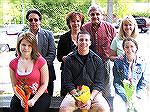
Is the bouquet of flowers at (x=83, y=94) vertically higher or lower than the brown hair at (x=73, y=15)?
lower

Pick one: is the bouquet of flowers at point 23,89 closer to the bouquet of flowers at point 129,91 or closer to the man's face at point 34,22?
the man's face at point 34,22

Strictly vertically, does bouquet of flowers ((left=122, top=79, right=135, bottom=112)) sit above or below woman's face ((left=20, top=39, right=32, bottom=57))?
below

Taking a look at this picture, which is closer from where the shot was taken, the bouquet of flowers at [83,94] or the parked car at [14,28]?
the bouquet of flowers at [83,94]

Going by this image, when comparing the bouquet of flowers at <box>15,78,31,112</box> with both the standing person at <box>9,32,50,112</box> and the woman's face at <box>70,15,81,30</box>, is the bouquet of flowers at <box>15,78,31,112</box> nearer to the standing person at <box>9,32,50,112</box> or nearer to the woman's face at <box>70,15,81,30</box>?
the standing person at <box>9,32,50,112</box>

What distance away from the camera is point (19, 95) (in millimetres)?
2309

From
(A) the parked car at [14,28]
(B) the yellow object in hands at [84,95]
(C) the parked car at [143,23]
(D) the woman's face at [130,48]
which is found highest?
(C) the parked car at [143,23]

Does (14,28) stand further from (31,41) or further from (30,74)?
(30,74)

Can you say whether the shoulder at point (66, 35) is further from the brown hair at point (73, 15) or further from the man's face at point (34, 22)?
the man's face at point (34, 22)

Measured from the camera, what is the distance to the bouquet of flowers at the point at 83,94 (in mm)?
2264

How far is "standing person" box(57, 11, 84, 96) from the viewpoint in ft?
8.17

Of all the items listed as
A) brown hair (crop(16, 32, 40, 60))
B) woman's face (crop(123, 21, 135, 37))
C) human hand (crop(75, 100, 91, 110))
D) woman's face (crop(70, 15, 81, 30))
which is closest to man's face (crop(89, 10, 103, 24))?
woman's face (crop(70, 15, 81, 30))

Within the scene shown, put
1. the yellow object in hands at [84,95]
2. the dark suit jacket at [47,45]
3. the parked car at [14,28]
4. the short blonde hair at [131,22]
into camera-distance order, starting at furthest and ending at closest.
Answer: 1. the parked car at [14,28]
2. the dark suit jacket at [47,45]
3. the short blonde hair at [131,22]
4. the yellow object in hands at [84,95]

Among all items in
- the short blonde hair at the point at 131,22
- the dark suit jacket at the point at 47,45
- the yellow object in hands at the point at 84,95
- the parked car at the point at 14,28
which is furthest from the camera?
the parked car at the point at 14,28

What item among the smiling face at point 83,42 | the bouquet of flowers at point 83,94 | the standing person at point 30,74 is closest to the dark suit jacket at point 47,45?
the standing person at point 30,74
